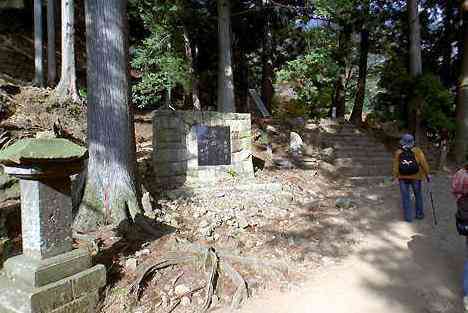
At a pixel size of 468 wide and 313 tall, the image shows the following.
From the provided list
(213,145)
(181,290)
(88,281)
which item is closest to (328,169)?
(213,145)

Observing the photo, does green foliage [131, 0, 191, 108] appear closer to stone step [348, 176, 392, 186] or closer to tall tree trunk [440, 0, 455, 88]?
stone step [348, 176, 392, 186]

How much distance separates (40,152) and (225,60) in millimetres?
9798

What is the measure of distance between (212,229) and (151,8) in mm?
8769

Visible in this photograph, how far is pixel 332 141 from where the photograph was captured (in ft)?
43.1

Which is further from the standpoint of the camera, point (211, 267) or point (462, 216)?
point (211, 267)

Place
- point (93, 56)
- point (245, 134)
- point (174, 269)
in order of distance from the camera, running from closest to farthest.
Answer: point (174, 269) → point (93, 56) → point (245, 134)

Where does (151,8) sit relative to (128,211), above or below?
above

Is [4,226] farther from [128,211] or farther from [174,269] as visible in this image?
[174,269]

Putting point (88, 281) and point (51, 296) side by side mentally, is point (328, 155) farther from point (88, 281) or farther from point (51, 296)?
point (51, 296)

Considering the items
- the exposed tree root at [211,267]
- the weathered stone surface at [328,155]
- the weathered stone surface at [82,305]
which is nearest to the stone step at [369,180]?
the weathered stone surface at [328,155]

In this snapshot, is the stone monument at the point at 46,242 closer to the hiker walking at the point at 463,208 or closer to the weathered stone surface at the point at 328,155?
the hiker walking at the point at 463,208

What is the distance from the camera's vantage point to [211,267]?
182 inches

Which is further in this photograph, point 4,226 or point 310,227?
point 310,227

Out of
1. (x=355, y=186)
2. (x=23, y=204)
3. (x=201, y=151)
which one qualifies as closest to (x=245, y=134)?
(x=201, y=151)
